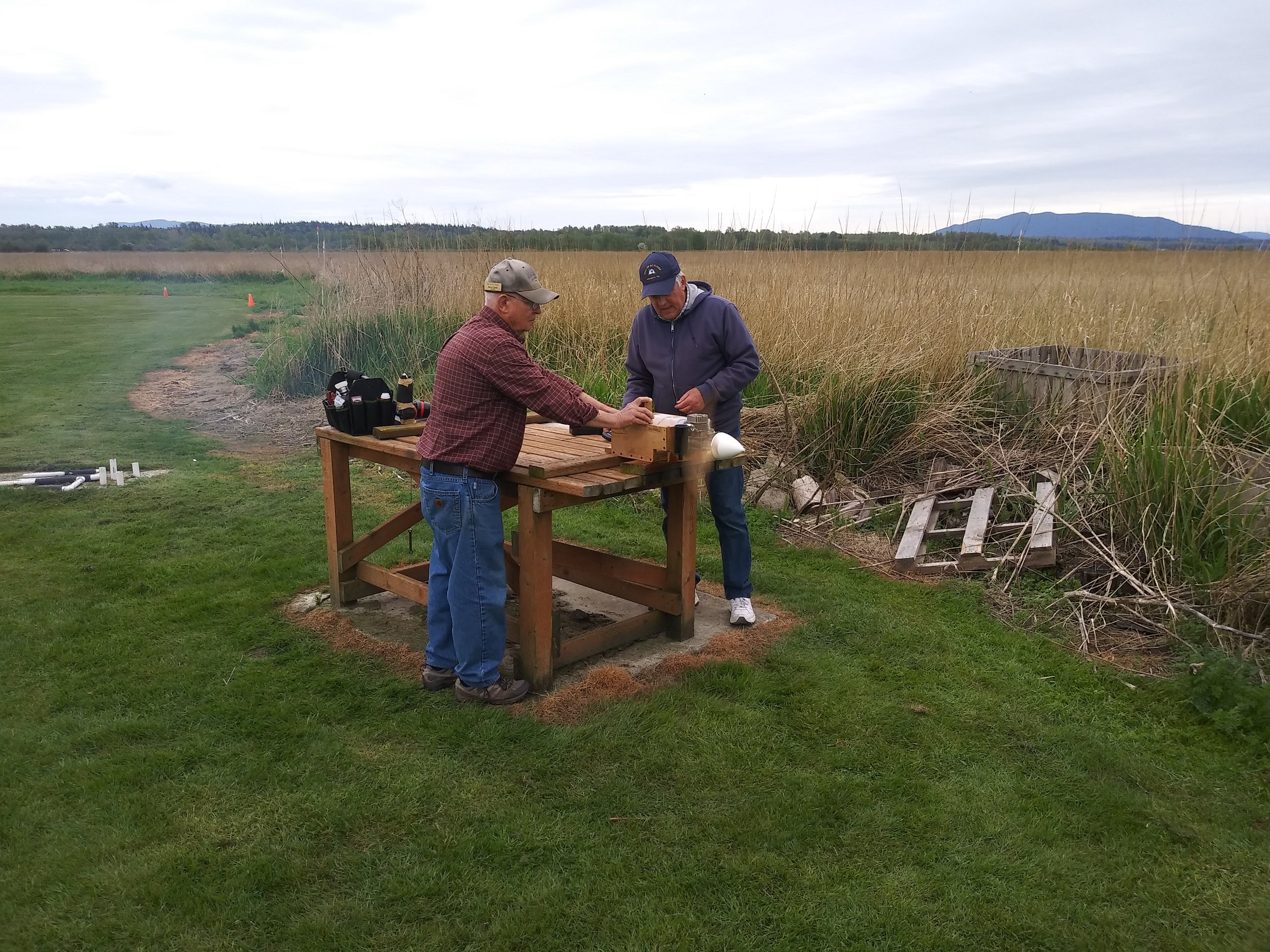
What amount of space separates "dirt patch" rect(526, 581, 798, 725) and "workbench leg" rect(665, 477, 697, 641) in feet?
0.63

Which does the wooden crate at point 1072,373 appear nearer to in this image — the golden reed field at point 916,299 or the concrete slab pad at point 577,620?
the golden reed field at point 916,299

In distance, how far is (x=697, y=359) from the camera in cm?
459

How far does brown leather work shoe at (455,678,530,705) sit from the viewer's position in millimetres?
4012

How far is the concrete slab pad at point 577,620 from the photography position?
4.50 m

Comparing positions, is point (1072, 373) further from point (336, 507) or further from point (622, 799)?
point (336, 507)

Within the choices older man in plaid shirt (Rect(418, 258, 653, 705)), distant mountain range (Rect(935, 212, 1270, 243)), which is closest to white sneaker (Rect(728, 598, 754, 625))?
older man in plaid shirt (Rect(418, 258, 653, 705))

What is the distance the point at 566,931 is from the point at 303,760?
1.43 meters

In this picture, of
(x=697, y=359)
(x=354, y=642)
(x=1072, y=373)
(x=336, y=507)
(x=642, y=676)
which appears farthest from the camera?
(x=1072, y=373)

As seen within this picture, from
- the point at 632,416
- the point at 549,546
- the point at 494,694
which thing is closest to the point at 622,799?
the point at 494,694

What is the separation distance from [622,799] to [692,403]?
1.94 m

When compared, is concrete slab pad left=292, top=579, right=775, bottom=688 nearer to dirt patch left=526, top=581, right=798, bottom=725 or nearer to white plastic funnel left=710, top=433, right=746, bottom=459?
dirt patch left=526, top=581, right=798, bottom=725

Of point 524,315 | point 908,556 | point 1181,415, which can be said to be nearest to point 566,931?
point 524,315

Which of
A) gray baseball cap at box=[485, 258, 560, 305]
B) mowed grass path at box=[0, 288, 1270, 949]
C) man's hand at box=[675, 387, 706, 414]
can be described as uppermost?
gray baseball cap at box=[485, 258, 560, 305]

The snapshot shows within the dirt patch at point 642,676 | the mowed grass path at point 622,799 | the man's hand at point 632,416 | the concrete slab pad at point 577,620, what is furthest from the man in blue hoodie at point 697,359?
the mowed grass path at point 622,799
